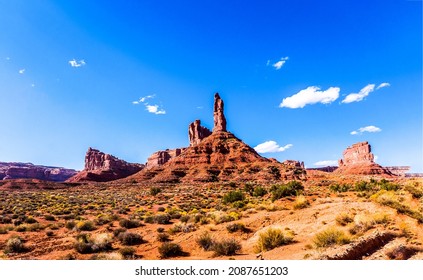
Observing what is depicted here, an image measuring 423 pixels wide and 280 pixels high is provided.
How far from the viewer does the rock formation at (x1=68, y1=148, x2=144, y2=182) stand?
135875 mm

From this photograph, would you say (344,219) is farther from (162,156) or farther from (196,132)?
(162,156)

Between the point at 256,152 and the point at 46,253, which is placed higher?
the point at 256,152

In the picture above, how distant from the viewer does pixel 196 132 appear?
142m

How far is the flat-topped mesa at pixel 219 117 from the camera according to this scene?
120m

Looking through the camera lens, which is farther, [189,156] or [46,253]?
[189,156]

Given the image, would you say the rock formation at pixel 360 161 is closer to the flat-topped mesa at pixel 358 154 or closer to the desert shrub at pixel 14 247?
the flat-topped mesa at pixel 358 154

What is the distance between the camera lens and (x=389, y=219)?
12.8 meters

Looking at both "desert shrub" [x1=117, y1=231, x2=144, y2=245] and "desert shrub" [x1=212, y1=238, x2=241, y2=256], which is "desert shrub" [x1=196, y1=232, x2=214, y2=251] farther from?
"desert shrub" [x1=117, y1=231, x2=144, y2=245]

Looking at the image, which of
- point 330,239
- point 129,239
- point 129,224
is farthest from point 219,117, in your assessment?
point 330,239

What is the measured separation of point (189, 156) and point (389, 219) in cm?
8524

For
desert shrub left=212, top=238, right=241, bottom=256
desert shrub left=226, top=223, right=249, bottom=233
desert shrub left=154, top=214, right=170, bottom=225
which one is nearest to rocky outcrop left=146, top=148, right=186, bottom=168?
desert shrub left=154, top=214, right=170, bottom=225

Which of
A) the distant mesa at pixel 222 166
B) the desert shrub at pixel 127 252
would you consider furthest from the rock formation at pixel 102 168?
the desert shrub at pixel 127 252

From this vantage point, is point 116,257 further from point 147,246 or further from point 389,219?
point 389,219

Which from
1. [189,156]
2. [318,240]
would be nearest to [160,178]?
[189,156]
